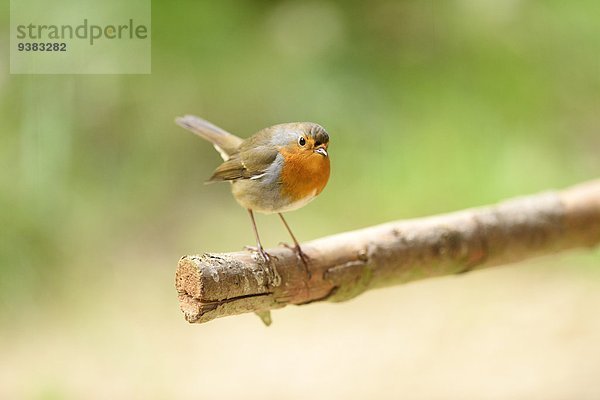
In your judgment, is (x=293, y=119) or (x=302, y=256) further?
(x=293, y=119)

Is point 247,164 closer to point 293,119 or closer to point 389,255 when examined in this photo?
point 389,255

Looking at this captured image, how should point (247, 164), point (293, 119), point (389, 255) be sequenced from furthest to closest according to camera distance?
point (293, 119)
point (389, 255)
point (247, 164)

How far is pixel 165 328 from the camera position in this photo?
11.3 feet

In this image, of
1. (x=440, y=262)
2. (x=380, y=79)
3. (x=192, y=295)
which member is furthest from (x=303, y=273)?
(x=380, y=79)

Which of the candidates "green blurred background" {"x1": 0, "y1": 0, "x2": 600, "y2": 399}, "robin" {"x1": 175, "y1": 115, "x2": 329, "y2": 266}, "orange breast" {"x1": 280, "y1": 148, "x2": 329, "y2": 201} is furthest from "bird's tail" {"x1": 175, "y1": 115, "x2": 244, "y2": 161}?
"green blurred background" {"x1": 0, "y1": 0, "x2": 600, "y2": 399}

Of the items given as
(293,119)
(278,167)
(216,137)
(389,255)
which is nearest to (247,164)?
(278,167)

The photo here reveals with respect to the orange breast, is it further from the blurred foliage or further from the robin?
the blurred foliage

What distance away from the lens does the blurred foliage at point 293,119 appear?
3369 mm

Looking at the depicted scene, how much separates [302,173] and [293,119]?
1.11m

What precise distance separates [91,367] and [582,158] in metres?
3.66

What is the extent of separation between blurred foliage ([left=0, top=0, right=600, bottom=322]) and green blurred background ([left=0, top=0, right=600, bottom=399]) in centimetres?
1

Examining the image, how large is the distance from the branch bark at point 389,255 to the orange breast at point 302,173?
0.89 feet

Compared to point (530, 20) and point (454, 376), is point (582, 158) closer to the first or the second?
point (530, 20)

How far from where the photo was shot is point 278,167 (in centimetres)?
220
